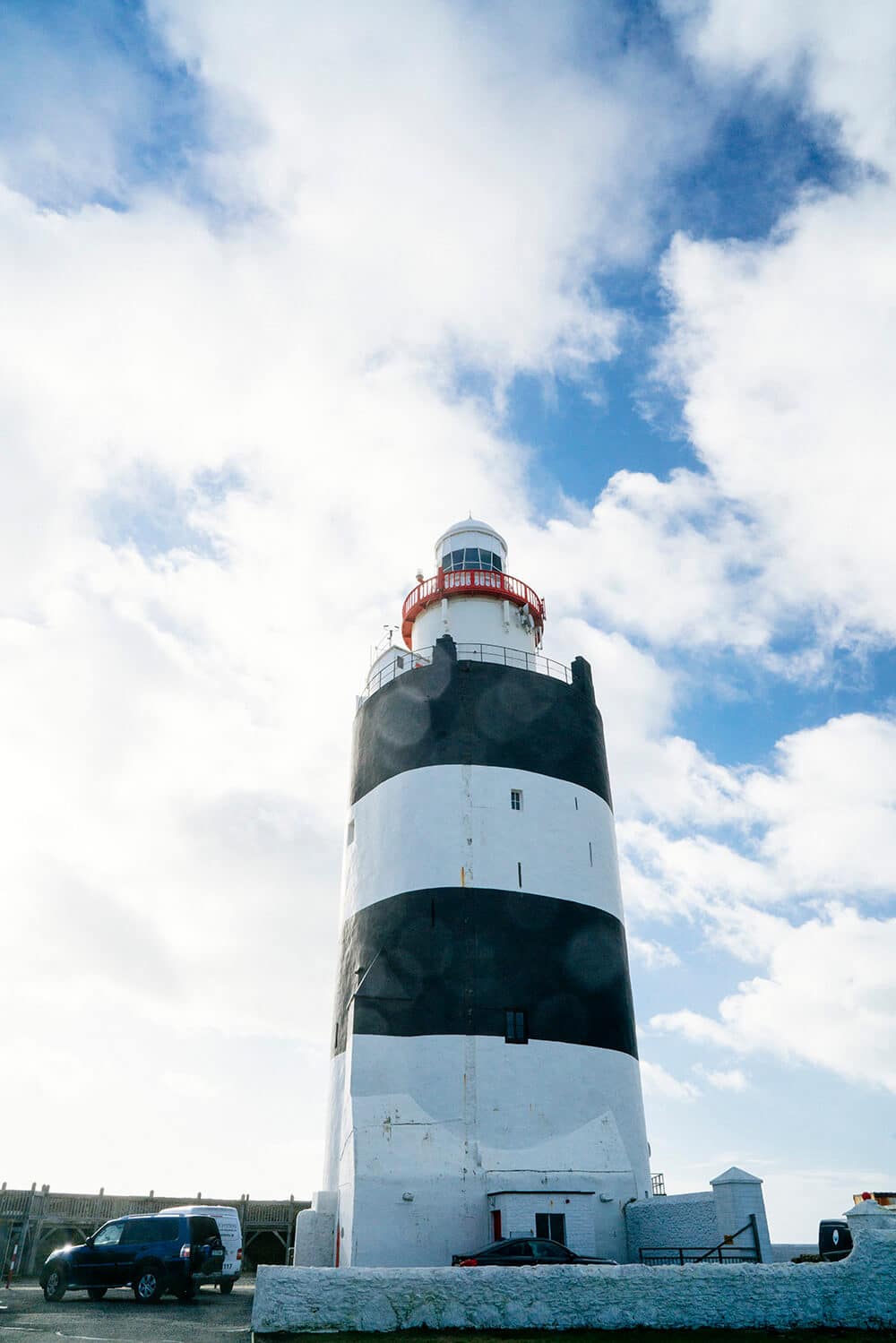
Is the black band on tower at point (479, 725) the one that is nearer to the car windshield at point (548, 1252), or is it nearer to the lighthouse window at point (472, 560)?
the lighthouse window at point (472, 560)

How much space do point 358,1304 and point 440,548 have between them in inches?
895

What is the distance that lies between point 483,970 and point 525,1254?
6335mm

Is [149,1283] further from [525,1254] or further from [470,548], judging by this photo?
[470,548]

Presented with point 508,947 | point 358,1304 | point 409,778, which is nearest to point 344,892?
point 409,778

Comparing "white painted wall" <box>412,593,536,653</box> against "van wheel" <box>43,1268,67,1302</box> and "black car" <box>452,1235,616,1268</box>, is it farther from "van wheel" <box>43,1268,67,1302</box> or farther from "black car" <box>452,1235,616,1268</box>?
"van wheel" <box>43,1268,67,1302</box>

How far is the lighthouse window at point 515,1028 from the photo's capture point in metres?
21.8

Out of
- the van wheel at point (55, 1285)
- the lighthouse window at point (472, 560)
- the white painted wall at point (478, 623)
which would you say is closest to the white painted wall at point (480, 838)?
the white painted wall at point (478, 623)

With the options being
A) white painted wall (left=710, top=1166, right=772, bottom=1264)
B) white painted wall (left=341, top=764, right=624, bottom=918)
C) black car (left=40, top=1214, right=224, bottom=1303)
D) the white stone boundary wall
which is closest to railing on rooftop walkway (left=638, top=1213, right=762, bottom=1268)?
white painted wall (left=710, top=1166, right=772, bottom=1264)

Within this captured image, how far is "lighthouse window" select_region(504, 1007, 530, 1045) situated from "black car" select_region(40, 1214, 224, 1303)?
7.67 meters

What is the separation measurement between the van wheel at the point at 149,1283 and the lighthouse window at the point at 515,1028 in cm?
858

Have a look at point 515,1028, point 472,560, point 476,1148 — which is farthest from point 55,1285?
point 472,560

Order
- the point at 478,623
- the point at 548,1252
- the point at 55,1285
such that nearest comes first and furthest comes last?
the point at 548,1252
the point at 55,1285
the point at 478,623

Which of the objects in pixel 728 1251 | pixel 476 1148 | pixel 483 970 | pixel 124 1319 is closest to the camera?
pixel 124 1319

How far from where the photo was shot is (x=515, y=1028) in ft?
72.0
